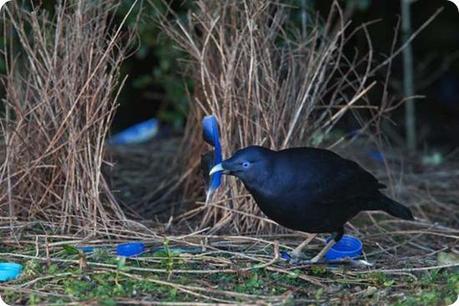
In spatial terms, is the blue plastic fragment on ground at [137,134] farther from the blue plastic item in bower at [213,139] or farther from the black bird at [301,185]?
the black bird at [301,185]

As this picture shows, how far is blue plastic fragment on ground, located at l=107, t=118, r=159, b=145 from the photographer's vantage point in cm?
776

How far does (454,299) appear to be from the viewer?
391cm

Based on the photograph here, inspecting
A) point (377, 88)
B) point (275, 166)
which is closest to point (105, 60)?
point (275, 166)

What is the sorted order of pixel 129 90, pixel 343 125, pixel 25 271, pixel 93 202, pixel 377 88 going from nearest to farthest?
pixel 25 271
pixel 93 202
pixel 343 125
pixel 377 88
pixel 129 90

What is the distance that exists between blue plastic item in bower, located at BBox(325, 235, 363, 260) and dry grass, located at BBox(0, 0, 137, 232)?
1.17 m

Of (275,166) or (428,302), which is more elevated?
(275,166)

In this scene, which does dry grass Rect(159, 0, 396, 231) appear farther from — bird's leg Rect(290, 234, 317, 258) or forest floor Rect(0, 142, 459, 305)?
forest floor Rect(0, 142, 459, 305)

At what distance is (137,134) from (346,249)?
3490 mm

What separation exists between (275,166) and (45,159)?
1371 millimetres

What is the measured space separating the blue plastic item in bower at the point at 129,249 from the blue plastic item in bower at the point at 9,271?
514 mm

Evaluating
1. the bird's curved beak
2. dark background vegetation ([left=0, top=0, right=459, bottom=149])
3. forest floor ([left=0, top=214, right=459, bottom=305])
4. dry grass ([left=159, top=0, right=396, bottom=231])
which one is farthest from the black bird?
dark background vegetation ([left=0, top=0, right=459, bottom=149])

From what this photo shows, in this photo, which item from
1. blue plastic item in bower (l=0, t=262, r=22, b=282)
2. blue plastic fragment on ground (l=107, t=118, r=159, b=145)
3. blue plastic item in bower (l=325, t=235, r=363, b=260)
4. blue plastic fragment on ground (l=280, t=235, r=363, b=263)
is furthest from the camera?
blue plastic fragment on ground (l=107, t=118, r=159, b=145)

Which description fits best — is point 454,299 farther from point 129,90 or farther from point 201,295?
point 129,90

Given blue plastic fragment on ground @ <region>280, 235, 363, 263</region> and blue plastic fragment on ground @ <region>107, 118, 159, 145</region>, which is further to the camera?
blue plastic fragment on ground @ <region>107, 118, 159, 145</region>
